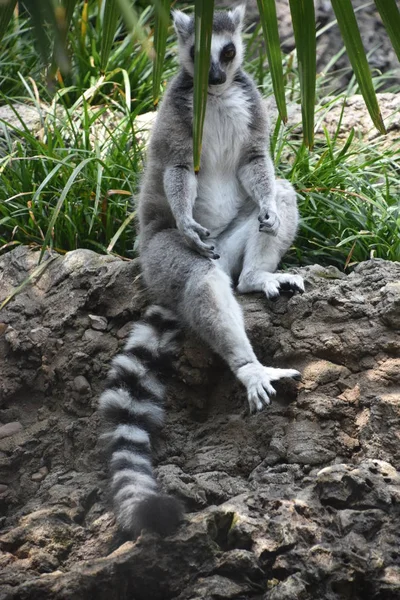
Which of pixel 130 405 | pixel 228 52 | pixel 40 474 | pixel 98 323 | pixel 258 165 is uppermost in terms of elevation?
pixel 228 52

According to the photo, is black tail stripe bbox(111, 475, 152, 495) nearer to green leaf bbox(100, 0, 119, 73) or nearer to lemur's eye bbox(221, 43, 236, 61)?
green leaf bbox(100, 0, 119, 73)

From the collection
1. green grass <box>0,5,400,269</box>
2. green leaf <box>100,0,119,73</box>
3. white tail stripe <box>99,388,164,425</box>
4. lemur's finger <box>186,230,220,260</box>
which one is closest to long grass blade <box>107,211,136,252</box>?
green grass <box>0,5,400,269</box>

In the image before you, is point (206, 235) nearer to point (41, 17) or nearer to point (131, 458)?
point (131, 458)

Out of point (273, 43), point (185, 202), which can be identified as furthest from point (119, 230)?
point (273, 43)

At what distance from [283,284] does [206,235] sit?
24.1 inches

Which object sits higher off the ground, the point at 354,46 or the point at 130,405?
the point at 354,46

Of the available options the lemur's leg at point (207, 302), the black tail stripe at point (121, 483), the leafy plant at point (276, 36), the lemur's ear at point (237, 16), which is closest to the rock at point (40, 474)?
the black tail stripe at point (121, 483)

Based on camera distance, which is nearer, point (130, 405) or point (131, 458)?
point (131, 458)

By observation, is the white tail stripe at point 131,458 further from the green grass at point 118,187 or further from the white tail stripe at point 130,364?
the green grass at point 118,187

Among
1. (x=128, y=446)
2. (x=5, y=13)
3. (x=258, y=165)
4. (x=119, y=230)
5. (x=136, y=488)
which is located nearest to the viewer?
(x=5, y=13)

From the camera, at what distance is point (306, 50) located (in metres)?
2.58

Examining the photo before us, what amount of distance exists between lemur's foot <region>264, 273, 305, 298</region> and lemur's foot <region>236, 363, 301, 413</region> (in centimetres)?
58

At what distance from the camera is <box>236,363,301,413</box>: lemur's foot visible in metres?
4.33

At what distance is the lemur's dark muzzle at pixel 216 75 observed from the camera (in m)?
5.37
